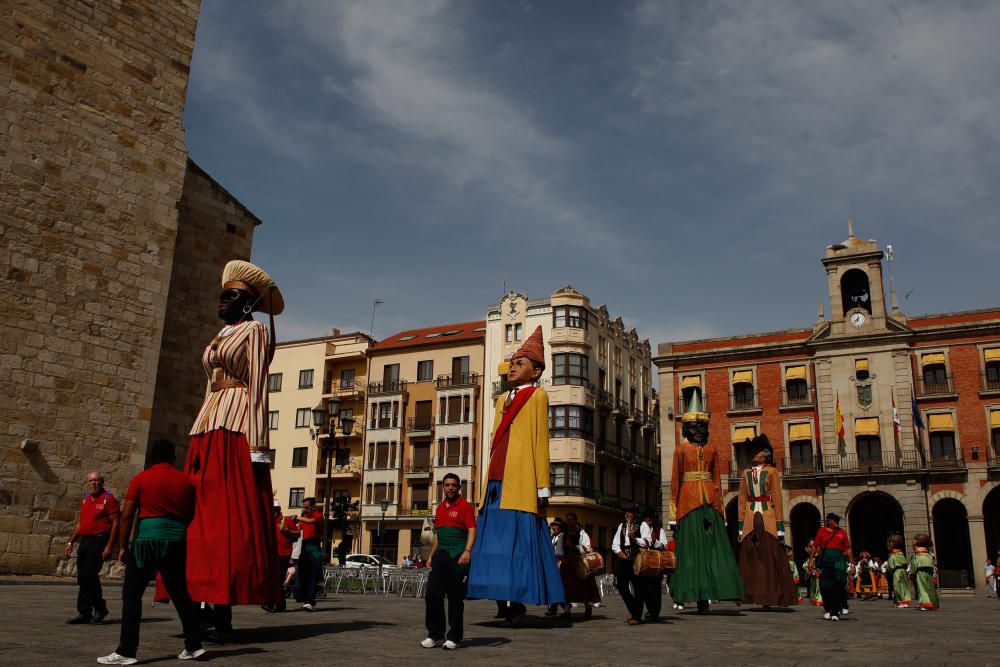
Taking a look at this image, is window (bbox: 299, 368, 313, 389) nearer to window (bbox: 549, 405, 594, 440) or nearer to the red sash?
window (bbox: 549, 405, 594, 440)

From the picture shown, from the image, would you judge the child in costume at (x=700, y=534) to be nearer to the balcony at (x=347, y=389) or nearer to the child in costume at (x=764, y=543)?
the child in costume at (x=764, y=543)

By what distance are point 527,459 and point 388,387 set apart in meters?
45.5

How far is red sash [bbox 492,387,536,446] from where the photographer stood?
30.6 feet

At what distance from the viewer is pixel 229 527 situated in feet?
21.5

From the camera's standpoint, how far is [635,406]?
184ft

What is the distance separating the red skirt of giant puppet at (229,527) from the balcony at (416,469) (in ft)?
143

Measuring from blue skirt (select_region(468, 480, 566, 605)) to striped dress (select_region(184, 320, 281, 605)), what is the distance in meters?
2.30

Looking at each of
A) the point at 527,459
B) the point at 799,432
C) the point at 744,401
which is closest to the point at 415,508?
the point at 744,401

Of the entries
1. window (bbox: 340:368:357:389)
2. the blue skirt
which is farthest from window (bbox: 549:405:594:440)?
the blue skirt

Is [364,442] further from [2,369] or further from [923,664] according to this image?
[923,664]

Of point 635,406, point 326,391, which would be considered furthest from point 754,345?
point 326,391

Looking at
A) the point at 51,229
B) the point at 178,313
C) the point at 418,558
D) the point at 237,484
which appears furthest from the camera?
the point at 418,558

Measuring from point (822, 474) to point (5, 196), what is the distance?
123 ft

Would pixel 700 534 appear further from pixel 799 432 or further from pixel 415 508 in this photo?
pixel 415 508
